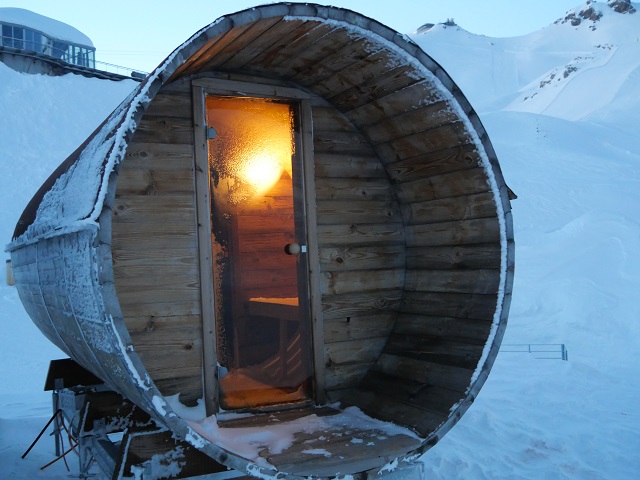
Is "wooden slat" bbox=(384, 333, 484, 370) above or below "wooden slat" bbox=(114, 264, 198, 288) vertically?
below

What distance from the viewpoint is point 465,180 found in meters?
3.88

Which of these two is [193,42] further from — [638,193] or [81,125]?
[81,125]

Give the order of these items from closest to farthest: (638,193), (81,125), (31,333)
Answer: (31,333), (638,193), (81,125)

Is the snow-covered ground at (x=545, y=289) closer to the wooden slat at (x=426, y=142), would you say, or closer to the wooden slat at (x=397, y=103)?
the wooden slat at (x=426, y=142)

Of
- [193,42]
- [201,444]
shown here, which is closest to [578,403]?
[201,444]

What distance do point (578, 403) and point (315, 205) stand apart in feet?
14.4

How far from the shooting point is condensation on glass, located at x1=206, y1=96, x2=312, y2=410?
13.8ft

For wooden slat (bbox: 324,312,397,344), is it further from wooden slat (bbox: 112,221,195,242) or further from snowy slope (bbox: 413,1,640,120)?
snowy slope (bbox: 413,1,640,120)

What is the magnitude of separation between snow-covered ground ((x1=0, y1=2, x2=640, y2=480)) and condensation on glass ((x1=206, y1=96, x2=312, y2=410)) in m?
1.62

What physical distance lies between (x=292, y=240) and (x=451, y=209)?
107 centimetres

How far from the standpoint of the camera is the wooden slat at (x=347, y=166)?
174 inches

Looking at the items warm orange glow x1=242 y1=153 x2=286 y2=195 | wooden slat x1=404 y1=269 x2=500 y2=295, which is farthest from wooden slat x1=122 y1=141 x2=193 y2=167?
wooden slat x1=404 y1=269 x2=500 y2=295

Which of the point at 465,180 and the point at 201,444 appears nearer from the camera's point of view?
the point at 201,444

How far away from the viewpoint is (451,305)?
4055mm
